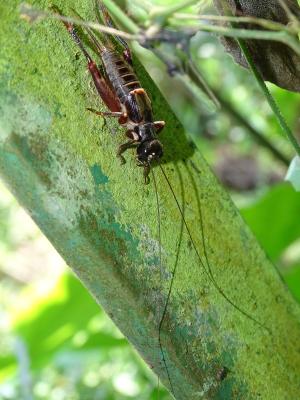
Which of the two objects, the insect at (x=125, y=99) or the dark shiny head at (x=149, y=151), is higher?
the insect at (x=125, y=99)

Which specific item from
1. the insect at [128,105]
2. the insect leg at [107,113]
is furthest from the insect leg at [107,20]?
the insect leg at [107,113]

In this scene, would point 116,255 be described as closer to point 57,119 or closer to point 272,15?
point 57,119

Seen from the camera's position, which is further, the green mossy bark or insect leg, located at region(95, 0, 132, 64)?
insect leg, located at region(95, 0, 132, 64)

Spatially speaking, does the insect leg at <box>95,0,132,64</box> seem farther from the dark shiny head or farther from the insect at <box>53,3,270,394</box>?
the dark shiny head

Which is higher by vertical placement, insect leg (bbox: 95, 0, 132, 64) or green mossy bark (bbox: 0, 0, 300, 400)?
insect leg (bbox: 95, 0, 132, 64)

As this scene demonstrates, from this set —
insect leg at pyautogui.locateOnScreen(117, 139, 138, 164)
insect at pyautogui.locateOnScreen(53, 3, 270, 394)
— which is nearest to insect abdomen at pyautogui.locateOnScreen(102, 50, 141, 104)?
insect at pyautogui.locateOnScreen(53, 3, 270, 394)

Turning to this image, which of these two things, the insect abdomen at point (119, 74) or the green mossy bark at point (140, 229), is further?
the insect abdomen at point (119, 74)

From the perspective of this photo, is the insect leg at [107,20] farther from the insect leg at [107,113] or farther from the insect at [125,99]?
the insect leg at [107,113]

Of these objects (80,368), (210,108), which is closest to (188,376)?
(210,108)
